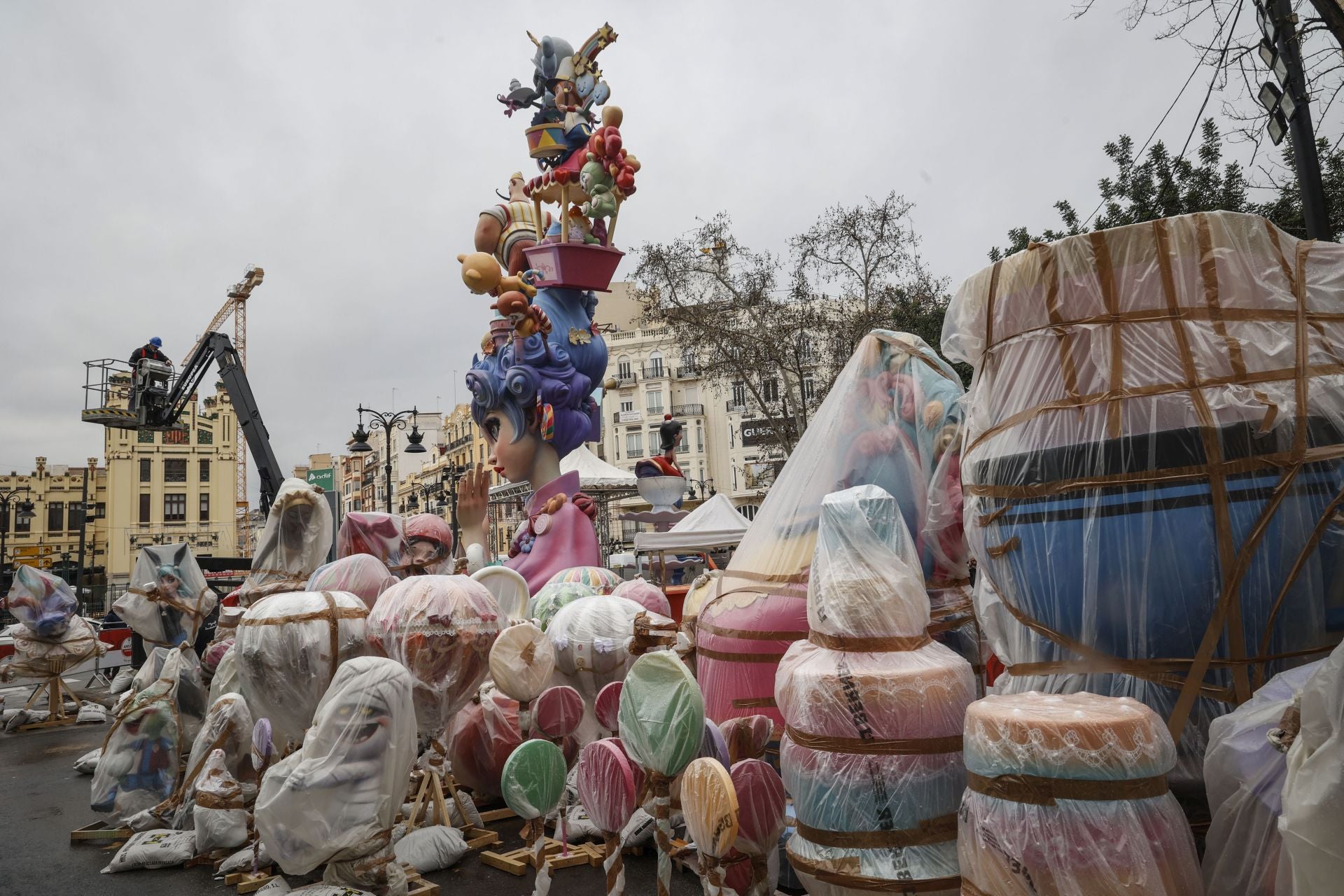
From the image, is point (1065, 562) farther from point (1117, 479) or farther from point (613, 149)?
point (613, 149)

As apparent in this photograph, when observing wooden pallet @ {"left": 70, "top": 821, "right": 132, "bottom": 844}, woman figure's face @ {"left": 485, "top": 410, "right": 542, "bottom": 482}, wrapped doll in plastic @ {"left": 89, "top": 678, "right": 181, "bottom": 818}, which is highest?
woman figure's face @ {"left": 485, "top": 410, "right": 542, "bottom": 482}

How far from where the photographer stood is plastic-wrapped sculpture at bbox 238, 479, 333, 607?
293 inches

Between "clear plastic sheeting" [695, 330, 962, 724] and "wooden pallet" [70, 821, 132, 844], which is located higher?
"clear plastic sheeting" [695, 330, 962, 724]

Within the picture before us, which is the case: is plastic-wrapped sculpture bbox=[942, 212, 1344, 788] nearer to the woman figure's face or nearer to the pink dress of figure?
the pink dress of figure

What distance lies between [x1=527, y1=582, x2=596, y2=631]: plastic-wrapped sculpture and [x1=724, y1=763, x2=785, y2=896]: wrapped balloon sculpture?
134 inches

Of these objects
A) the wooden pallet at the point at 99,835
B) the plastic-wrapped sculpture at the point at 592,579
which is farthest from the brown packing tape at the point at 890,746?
the wooden pallet at the point at 99,835

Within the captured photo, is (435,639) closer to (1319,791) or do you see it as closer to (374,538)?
(374,538)

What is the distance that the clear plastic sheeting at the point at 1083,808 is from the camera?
2.48 metres

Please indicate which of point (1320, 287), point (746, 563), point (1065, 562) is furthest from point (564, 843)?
point (1320, 287)

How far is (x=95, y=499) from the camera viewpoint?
4888 cm

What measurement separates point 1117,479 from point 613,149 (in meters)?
9.05

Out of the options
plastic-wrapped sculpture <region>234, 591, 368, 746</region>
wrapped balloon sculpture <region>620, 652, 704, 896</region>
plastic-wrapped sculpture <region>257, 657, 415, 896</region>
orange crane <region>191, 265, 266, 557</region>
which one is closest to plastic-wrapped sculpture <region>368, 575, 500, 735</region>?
plastic-wrapped sculpture <region>234, 591, 368, 746</region>

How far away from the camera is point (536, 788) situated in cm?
430

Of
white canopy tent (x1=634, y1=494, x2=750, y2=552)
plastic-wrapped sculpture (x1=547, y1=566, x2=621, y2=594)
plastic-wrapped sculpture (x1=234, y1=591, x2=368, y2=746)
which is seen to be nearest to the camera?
plastic-wrapped sculpture (x1=234, y1=591, x2=368, y2=746)
